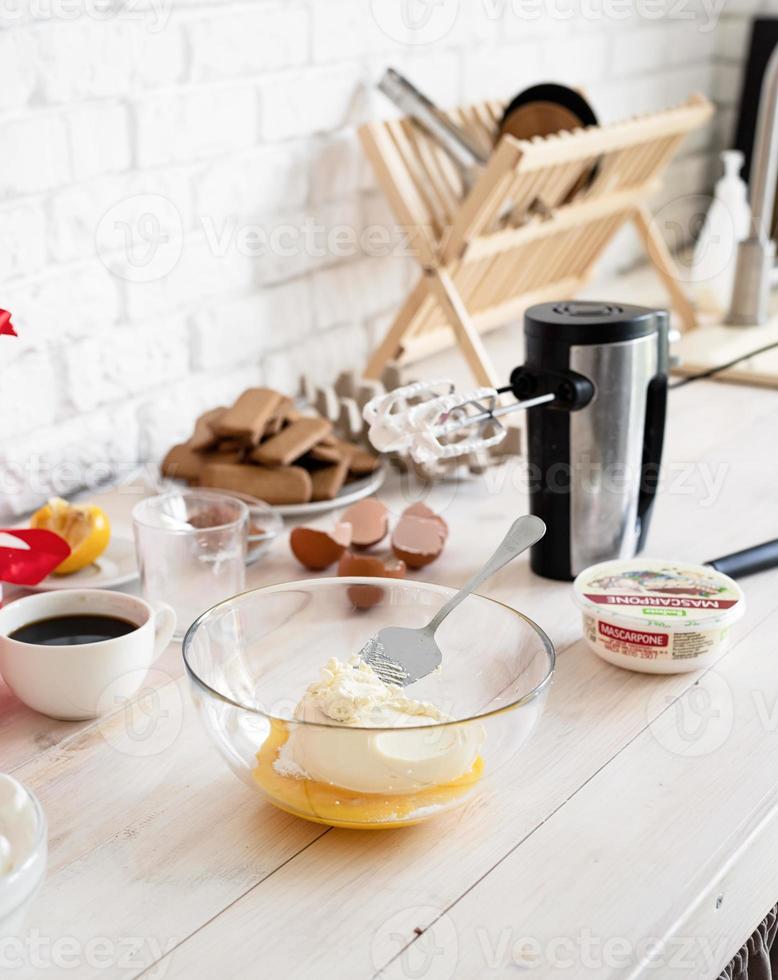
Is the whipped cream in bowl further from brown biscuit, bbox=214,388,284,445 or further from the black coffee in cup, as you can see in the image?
brown biscuit, bbox=214,388,284,445

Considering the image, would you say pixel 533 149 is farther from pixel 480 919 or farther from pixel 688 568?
pixel 480 919

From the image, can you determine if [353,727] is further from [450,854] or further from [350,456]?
[350,456]

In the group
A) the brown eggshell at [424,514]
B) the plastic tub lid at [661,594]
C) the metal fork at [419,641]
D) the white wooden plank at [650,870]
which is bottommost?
the white wooden plank at [650,870]

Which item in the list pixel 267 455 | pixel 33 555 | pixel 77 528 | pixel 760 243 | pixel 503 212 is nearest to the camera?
pixel 33 555

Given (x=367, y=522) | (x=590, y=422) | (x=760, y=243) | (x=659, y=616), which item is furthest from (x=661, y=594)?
(x=760, y=243)

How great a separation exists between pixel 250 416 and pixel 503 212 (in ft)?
1.86

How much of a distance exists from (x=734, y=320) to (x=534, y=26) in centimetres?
51

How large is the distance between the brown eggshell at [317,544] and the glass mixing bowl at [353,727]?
0.19 m

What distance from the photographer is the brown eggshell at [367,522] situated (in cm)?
109

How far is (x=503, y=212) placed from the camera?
159cm

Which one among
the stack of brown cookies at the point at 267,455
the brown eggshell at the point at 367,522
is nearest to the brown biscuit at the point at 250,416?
the stack of brown cookies at the point at 267,455

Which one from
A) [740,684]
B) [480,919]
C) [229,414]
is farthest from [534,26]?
[480,919]

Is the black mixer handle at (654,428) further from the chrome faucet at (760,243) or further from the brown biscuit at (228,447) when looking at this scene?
the chrome faucet at (760,243)

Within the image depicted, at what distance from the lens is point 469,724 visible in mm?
680
